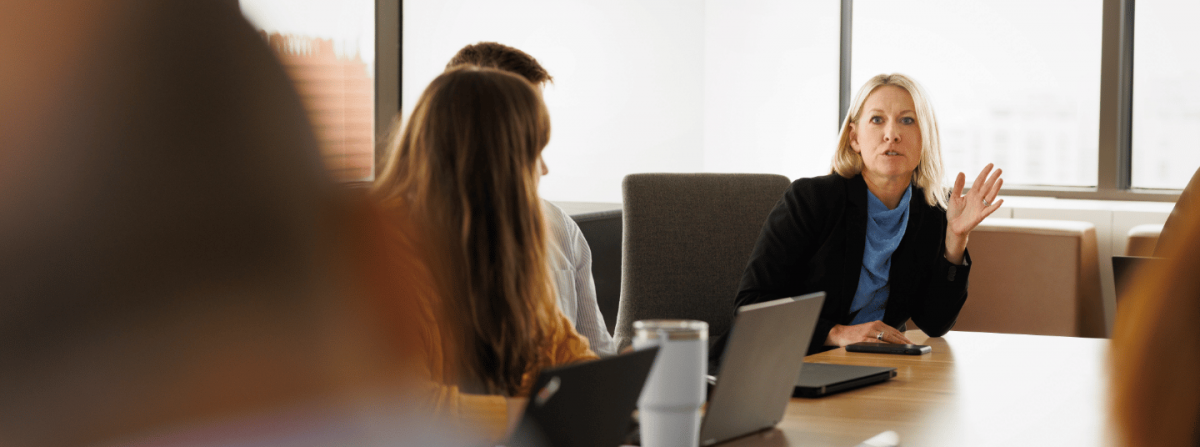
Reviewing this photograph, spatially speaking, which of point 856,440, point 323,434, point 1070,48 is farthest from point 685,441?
point 1070,48

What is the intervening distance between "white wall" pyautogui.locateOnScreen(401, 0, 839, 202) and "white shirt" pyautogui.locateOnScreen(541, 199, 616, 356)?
175 centimetres

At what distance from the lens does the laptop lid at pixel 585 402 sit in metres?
0.62

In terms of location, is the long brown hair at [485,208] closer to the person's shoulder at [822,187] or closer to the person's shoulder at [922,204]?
the person's shoulder at [822,187]

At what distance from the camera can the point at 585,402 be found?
2.20ft

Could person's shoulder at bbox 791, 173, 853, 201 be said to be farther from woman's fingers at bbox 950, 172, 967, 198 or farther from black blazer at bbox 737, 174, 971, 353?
woman's fingers at bbox 950, 172, 967, 198

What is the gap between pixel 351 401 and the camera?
0.67 ft

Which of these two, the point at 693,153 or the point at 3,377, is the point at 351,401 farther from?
the point at 693,153

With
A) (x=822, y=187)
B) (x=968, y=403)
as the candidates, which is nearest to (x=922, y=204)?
(x=822, y=187)

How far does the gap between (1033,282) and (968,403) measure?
7.51ft

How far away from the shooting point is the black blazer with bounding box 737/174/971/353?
208cm

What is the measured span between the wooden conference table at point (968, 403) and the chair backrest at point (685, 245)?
696mm

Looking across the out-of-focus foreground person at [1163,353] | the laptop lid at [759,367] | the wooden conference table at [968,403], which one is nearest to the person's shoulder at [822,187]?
the wooden conference table at [968,403]

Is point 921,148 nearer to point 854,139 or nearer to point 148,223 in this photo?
point 854,139

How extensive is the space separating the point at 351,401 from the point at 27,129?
0.27 ft
